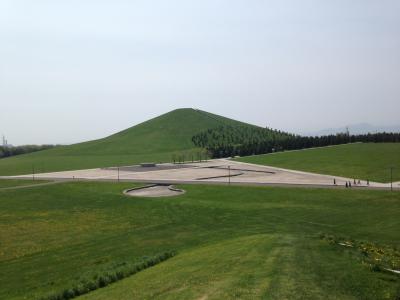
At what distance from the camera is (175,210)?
39.8 metres

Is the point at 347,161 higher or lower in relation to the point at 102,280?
higher

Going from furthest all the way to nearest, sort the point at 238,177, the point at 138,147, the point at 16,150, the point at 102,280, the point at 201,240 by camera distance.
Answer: the point at 16,150 → the point at 138,147 → the point at 238,177 → the point at 201,240 → the point at 102,280

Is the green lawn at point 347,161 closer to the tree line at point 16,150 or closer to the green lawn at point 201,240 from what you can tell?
the green lawn at point 201,240

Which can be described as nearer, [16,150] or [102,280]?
[102,280]

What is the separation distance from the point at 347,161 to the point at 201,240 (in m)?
53.0

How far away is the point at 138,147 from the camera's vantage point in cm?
13450

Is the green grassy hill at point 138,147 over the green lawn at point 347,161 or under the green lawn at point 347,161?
over

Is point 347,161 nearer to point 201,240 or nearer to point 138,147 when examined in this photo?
point 201,240

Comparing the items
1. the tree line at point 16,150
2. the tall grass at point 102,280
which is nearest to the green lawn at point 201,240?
the tall grass at point 102,280

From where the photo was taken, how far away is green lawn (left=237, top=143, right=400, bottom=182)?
62053 millimetres

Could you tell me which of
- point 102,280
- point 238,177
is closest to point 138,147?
point 238,177

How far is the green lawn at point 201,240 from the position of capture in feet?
43.8

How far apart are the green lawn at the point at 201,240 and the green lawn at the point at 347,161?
1800 cm

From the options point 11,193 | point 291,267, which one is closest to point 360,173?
point 11,193
